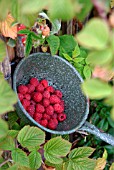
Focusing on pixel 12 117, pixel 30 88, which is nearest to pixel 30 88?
pixel 30 88

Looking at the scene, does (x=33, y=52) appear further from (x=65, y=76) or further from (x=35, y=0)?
(x=35, y=0)

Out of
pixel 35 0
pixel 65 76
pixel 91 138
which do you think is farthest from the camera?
pixel 91 138

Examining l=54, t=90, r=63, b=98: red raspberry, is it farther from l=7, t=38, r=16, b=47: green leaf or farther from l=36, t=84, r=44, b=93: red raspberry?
l=7, t=38, r=16, b=47: green leaf

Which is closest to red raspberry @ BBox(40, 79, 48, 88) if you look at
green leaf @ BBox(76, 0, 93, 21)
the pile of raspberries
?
the pile of raspberries

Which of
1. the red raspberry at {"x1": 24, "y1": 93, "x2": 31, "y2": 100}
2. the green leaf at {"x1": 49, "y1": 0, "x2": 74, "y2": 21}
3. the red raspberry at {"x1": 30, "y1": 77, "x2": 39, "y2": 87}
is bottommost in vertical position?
the red raspberry at {"x1": 24, "y1": 93, "x2": 31, "y2": 100}

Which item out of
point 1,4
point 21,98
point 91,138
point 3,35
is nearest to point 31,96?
point 21,98

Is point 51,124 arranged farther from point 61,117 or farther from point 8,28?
point 8,28

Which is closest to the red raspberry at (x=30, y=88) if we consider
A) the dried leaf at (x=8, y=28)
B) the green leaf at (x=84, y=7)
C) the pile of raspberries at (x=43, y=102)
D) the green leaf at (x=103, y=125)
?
the pile of raspberries at (x=43, y=102)
